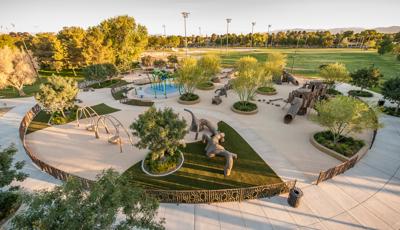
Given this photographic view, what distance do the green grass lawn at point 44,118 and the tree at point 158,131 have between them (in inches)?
646

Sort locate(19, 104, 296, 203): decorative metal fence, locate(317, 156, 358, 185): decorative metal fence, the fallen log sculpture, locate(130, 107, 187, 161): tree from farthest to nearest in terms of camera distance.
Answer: the fallen log sculpture, locate(130, 107, 187, 161): tree, locate(317, 156, 358, 185): decorative metal fence, locate(19, 104, 296, 203): decorative metal fence

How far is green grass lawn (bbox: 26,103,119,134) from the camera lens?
24.6m

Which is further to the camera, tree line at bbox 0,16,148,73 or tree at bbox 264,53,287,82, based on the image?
tree line at bbox 0,16,148,73

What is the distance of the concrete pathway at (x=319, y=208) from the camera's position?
1232cm

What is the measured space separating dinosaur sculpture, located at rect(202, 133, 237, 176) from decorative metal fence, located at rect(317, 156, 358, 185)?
6.82 meters

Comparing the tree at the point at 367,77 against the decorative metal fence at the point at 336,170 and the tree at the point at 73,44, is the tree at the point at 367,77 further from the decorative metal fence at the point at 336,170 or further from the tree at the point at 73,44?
the tree at the point at 73,44

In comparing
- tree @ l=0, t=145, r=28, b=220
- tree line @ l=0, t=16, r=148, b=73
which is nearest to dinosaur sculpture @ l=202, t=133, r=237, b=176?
tree @ l=0, t=145, r=28, b=220

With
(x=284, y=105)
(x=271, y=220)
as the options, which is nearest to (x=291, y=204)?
(x=271, y=220)

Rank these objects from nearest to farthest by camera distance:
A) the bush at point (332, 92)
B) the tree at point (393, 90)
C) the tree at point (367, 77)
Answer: the tree at point (393, 90) → the tree at point (367, 77) → the bush at point (332, 92)

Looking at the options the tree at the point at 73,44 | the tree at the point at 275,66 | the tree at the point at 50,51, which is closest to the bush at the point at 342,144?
the tree at the point at 275,66

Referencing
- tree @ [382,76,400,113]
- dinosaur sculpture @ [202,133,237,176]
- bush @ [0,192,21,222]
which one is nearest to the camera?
bush @ [0,192,21,222]

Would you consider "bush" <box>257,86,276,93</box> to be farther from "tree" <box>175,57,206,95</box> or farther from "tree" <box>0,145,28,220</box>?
"tree" <box>0,145,28,220</box>

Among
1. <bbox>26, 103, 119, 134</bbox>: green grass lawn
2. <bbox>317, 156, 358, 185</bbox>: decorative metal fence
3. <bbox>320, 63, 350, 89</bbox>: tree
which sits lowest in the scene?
<bbox>317, 156, 358, 185</bbox>: decorative metal fence

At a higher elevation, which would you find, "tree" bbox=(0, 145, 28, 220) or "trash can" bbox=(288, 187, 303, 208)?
"tree" bbox=(0, 145, 28, 220)
